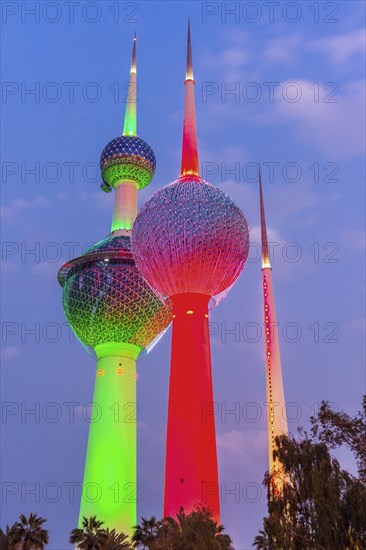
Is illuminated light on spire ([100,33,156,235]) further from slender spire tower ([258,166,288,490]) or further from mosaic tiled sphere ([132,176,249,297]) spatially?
mosaic tiled sphere ([132,176,249,297])

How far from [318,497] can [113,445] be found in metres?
39.9

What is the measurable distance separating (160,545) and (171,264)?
999 inches

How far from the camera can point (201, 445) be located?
152 ft

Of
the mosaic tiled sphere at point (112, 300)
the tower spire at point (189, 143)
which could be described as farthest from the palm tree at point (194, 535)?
the mosaic tiled sphere at point (112, 300)

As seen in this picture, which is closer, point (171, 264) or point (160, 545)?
point (160, 545)

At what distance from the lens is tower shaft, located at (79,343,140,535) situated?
59312mm

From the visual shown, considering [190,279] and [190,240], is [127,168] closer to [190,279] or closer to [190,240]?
[190,240]

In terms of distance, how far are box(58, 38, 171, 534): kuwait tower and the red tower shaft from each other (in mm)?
15294

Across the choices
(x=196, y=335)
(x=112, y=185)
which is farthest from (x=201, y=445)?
(x=112, y=185)

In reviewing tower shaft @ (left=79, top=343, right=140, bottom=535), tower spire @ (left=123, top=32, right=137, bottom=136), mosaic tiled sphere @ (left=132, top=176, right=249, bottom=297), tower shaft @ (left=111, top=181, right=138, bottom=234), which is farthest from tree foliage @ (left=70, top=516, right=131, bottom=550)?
tower spire @ (left=123, top=32, right=137, bottom=136)

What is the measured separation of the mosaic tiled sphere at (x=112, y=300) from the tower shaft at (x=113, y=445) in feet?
5.04

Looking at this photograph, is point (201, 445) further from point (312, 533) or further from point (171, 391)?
point (312, 533)

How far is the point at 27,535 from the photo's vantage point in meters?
40.6

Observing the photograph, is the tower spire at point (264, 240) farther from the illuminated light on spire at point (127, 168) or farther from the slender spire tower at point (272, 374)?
the illuminated light on spire at point (127, 168)
